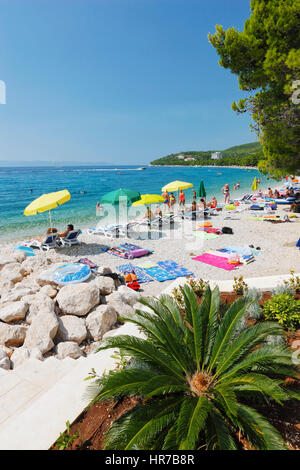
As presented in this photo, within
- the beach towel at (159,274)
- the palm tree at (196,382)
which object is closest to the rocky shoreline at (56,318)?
the beach towel at (159,274)

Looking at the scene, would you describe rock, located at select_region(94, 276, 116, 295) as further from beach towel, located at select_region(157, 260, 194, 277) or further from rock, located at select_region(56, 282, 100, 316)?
beach towel, located at select_region(157, 260, 194, 277)

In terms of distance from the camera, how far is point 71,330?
5.31 m

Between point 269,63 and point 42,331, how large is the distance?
435 inches

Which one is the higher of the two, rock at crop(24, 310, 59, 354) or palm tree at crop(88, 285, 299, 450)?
palm tree at crop(88, 285, 299, 450)

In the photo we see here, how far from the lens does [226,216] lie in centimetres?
1812

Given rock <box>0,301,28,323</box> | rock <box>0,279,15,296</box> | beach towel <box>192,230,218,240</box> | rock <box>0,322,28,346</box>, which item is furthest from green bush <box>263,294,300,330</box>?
beach towel <box>192,230,218,240</box>

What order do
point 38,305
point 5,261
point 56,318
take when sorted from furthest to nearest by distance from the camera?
point 5,261 → point 38,305 → point 56,318

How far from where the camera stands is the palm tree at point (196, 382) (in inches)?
86.1

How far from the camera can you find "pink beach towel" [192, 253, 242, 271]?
9.33 meters

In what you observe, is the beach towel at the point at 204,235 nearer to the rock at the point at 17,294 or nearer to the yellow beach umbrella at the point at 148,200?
the yellow beach umbrella at the point at 148,200

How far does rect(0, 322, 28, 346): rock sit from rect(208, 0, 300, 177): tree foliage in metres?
10.5

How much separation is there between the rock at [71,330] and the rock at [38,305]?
385 millimetres

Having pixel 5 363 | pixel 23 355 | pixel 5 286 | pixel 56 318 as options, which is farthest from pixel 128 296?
pixel 5 286

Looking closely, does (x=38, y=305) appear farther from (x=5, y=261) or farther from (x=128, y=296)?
(x=5, y=261)
